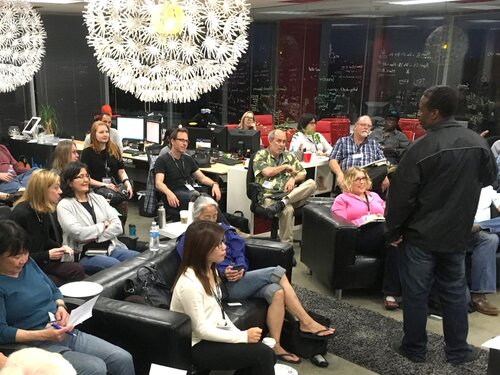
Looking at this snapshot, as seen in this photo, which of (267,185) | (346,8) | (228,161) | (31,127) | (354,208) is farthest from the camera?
(346,8)

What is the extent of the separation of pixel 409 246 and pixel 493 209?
1970 millimetres

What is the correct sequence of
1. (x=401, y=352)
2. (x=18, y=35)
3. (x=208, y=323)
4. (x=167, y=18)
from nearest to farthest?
(x=167, y=18)
(x=208, y=323)
(x=401, y=352)
(x=18, y=35)

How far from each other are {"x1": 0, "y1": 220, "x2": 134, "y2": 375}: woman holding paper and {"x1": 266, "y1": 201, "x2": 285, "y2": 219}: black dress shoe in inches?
104

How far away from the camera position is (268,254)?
371cm

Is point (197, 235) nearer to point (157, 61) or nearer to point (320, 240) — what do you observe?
point (157, 61)

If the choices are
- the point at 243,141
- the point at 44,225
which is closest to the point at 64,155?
the point at 44,225

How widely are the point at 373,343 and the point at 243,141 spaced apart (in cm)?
353

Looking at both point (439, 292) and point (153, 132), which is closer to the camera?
point (439, 292)

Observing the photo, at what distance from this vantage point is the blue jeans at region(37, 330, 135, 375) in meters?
2.46

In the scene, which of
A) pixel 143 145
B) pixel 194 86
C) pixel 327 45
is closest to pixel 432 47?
pixel 327 45

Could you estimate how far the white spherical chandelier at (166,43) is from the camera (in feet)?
5.19

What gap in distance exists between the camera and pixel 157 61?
1.62 m

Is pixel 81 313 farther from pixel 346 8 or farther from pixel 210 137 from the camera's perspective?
pixel 346 8

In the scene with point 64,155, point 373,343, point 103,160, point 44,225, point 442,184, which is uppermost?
point 442,184
